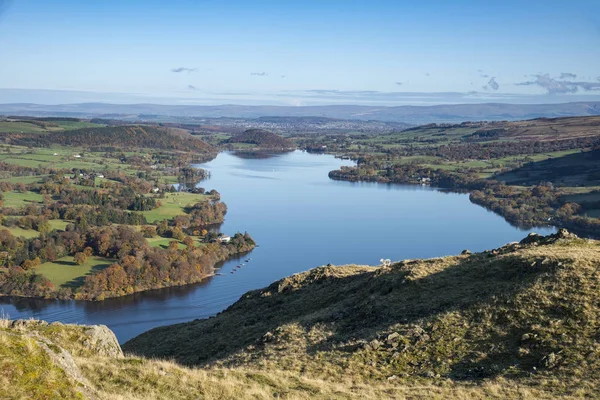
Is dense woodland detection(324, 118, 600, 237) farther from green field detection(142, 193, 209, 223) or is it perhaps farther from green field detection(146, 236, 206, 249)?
green field detection(146, 236, 206, 249)

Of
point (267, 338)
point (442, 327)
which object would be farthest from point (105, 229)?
point (442, 327)

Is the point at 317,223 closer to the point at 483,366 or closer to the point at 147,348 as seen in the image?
the point at 147,348

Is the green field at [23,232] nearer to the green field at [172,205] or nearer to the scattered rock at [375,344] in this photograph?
the green field at [172,205]

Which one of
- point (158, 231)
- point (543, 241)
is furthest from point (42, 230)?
point (543, 241)

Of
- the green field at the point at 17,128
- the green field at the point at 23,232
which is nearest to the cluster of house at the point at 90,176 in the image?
the green field at the point at 23,232

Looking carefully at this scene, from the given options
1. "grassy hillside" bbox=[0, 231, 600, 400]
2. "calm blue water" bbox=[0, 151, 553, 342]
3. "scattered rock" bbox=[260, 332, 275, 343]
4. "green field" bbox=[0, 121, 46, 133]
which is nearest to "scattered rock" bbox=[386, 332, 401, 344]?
"grassy hillside" bbox=[0, 231, 600, 400]

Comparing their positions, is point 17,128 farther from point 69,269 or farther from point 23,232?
point 69,269

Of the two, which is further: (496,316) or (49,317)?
(49,317)
